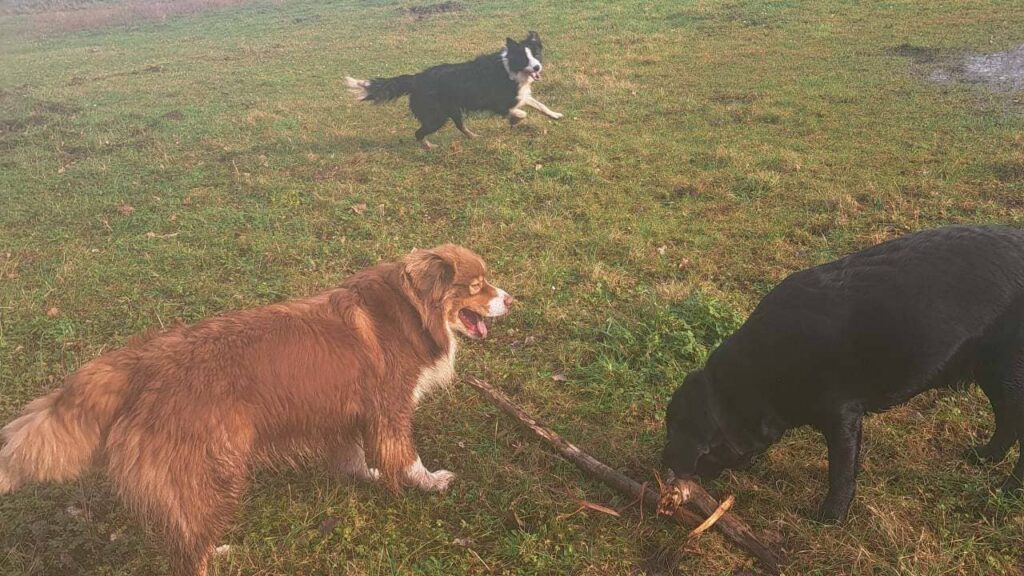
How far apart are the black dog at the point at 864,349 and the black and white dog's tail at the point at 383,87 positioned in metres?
8.13

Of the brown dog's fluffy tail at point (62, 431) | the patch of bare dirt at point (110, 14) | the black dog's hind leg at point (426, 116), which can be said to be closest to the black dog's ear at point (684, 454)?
the brown dog's fluffy tail at point (62, 431)

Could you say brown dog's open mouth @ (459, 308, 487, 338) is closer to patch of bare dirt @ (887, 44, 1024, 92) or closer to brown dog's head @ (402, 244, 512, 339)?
brown dog's head @ (402, 244, 512, 339)

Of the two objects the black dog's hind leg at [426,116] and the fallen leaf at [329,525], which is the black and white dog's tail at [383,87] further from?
the fallen leaf at [329,525]

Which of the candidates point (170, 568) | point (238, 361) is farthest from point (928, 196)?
point (170, 568)

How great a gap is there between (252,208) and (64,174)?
3.79 metres

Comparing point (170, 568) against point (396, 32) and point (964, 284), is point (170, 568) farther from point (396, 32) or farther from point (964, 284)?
point (396, 32)

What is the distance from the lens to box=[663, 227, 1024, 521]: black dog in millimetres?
Result: 2738

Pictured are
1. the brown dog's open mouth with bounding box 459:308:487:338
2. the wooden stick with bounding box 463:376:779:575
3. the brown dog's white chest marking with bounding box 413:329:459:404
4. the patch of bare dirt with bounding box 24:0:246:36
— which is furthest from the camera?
the patch of bare dirt with bounding box 24:0:246:36

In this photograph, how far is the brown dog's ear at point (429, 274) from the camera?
3377 millimetres

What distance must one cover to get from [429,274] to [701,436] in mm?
1706

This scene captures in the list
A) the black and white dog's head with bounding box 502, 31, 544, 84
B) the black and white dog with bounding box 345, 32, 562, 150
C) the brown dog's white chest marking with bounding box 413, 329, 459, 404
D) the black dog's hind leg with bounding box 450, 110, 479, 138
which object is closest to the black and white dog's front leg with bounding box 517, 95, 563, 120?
the black and white dog with bounding box 345, 32, 562, 150

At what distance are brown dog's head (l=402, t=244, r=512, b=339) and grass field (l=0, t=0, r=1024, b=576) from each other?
30.9 inches

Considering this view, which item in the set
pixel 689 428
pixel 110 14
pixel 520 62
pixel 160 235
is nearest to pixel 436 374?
pixel 689 428

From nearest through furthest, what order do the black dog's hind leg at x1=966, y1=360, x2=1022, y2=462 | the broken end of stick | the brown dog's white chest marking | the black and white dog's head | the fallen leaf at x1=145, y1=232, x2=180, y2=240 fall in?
1. the black dog's hind leg at x1=966, y1=360, x2=1022, y2=462
2. the broken end of stick
3. the brown dog's white chest marking
4. the fallen leaf at x1=145, y1=232, x2=180, y2=240
5. the black and white dog's head
